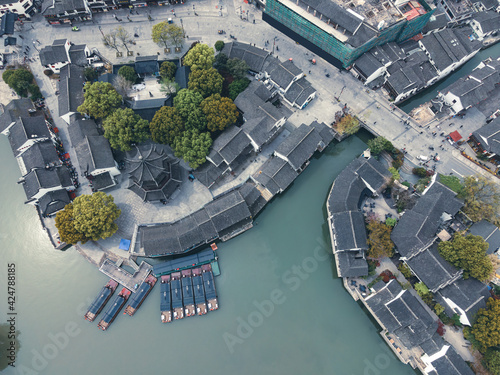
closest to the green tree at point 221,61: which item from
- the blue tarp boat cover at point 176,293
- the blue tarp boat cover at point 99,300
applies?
the blue tarp boat cover at point 176,293

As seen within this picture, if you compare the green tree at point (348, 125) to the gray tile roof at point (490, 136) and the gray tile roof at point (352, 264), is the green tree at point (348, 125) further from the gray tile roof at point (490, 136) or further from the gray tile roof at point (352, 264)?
the gray tile roof at point (352, 264)

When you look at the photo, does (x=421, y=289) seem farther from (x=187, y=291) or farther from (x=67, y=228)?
(x=67, y=228)

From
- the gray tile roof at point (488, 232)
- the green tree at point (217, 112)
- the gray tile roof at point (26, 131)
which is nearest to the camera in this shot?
the gray tile roof at point (488, 232)

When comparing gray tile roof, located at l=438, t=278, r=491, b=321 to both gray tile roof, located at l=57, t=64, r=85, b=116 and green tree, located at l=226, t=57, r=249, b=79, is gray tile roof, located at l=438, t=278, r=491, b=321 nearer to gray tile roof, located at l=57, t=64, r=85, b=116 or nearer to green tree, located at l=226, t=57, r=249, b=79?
green tree, located at l=226, t=57, r=249, b=79

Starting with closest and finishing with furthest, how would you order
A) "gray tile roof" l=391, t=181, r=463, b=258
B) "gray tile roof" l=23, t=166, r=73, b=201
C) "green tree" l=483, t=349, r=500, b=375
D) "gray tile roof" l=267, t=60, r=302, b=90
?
1. "green tree" l=483, t=349, r=500, b=375
2. "gray tile roof" l=391, t=181, r=463, b=258
3. "gray tile roof" l=23, t=166, r=73, b=201
4. "gray tile roof" l=267, t=60, r=302, b=90

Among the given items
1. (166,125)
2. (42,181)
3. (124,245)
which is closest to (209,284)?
(124,245)

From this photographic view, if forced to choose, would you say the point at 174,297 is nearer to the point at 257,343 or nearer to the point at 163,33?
the point at 257,343

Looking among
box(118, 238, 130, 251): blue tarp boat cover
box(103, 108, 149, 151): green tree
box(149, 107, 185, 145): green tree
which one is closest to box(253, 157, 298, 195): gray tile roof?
box(149, 107, 185, 145): green tree
